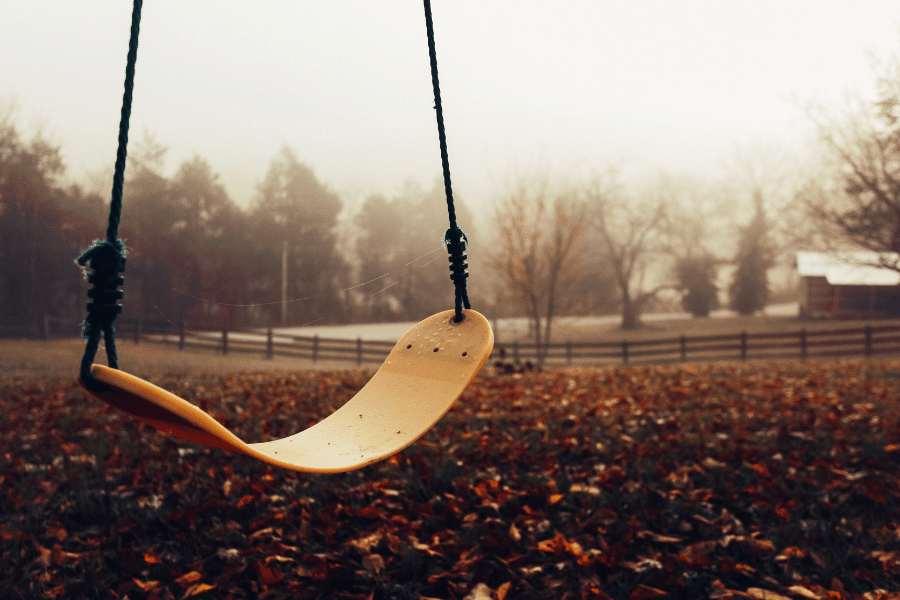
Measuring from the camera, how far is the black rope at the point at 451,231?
5.30 feet

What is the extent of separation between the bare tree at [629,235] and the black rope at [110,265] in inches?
1148

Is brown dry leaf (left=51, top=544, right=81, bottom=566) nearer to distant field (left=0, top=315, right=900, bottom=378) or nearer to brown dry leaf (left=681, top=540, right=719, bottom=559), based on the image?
distant field (left=0, top=315, right=900, bottom=378)

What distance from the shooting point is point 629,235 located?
3083 cm

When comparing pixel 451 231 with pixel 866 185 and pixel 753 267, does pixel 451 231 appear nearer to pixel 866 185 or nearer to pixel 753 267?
pixel 866 185

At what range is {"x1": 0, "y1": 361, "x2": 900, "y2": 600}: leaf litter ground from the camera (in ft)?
6.77

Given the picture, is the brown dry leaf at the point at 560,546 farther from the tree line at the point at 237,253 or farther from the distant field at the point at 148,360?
the distant field at the point at 148,360

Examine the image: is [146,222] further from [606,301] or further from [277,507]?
[606,301]

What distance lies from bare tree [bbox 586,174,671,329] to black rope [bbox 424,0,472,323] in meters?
28.3

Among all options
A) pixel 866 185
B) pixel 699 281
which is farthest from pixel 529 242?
pixel 699 281

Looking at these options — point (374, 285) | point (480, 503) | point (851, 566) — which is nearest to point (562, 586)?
point (480, 503)

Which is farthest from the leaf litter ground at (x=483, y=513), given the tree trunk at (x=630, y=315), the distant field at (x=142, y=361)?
the tree trunk at (x=630, y=315)

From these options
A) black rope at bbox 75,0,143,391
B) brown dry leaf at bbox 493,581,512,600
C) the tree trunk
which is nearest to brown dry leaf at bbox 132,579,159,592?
brown dry leaf at bbox 493,581,512,600

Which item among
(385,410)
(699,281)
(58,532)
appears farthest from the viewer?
(699,281)

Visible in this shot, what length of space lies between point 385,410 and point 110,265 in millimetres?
812
